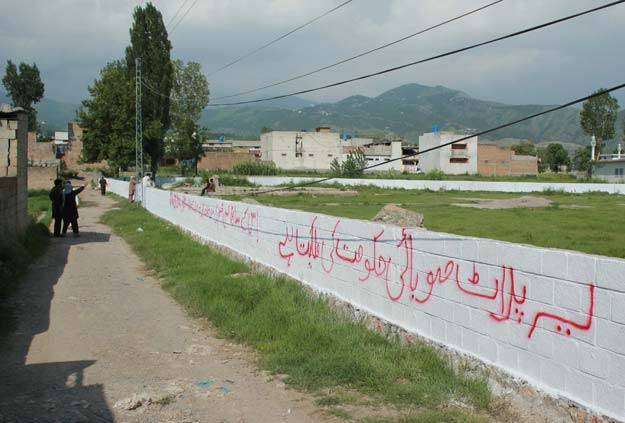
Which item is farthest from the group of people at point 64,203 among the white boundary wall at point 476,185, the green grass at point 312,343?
the white boundary wall at point 476,185

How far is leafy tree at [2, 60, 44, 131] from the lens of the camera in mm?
105312

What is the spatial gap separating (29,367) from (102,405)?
5.66ft

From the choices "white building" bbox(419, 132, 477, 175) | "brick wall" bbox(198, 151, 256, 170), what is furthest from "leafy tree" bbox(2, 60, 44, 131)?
"white building" bbox(419, 132, 477, 175)

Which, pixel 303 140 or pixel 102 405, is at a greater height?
pixel 303 140

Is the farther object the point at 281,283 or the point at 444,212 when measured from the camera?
the point at 444,212

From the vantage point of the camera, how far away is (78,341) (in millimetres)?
8422

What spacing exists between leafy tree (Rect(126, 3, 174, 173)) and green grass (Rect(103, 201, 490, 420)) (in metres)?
48.2

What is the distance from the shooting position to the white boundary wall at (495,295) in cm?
484

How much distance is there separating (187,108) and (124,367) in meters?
82.4

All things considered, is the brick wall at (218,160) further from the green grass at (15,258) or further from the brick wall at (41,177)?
the green grass at (15,258)

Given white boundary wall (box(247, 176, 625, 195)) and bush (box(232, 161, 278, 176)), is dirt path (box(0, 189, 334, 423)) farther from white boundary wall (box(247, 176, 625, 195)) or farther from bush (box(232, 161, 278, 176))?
bush (box(232, 161, 278, 176))

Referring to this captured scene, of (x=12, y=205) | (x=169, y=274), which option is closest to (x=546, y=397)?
(x=169, y=274)

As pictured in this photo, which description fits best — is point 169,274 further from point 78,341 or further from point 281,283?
point 78,341

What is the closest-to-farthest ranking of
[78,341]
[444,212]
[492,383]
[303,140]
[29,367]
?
[492,383], [29,367], [78,341], [444,212], [303,140]
